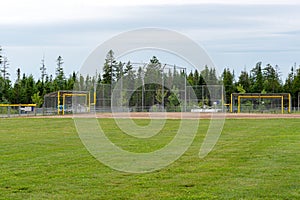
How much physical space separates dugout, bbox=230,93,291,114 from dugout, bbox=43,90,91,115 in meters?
16.1

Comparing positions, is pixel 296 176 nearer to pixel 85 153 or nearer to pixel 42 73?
pixel 85 153

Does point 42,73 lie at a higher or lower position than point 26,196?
higher

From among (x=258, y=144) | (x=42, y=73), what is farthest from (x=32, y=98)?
(x=258, y=144)

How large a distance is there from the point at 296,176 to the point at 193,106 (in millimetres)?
51734

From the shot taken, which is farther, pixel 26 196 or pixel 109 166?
pixel 109 166

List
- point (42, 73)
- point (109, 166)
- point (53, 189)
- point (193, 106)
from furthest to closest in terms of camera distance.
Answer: point (42, 73) → point (193, 106) → point (109, 166) → point (53, 189)

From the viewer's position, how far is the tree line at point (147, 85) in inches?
2547

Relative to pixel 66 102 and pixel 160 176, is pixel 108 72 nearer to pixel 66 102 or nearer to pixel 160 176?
pixel 66 102

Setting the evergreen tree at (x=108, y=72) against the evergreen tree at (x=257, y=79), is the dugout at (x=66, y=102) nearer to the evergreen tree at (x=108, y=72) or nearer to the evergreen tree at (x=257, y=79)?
the evergreen tree at (x=108, y=72)

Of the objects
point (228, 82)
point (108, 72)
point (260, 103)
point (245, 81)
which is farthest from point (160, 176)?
point (245, 81)

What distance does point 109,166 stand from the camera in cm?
1318

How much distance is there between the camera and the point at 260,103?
69438 mm

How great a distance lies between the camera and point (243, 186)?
34.2 feet

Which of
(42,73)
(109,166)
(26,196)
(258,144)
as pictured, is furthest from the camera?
(42,73)
